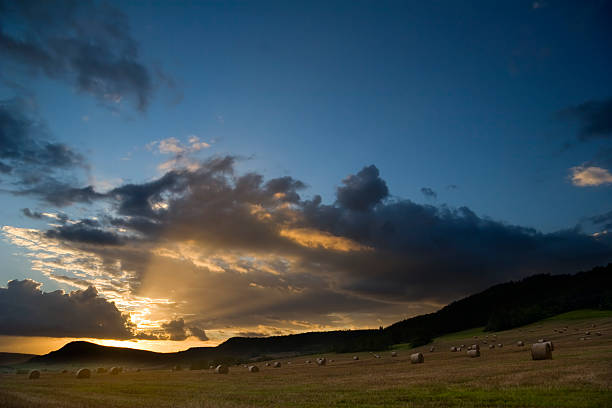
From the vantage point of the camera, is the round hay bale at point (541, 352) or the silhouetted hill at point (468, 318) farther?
the silhouetted hill at point (468, 318)

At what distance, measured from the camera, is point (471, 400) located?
14.6 metres

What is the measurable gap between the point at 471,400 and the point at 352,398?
469 cm

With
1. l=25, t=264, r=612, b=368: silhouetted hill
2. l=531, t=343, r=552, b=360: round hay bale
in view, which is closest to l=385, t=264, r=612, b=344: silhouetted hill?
l=25, t=264, r=612, b=368: silhouetted hill

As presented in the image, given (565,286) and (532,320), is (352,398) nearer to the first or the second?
(532,320)

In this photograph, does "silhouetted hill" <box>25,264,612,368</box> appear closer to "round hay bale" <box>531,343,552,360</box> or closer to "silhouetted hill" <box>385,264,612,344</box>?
"silhouetted hill" <box>385,264,612,344</box>

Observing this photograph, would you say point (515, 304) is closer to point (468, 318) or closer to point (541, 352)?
point (468, 318)

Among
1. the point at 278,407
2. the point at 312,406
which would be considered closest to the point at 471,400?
the point at 312,406

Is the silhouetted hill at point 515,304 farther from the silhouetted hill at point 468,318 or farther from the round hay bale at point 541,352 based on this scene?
the round hay bale at point 541,352

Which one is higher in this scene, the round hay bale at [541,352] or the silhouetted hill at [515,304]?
the silhouetted hill at [515,304]

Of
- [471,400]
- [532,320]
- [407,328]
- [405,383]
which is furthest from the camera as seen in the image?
[407,328]

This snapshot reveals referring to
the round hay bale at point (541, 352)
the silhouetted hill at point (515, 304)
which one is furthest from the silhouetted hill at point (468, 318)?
the round hay bale at point (541, 352)

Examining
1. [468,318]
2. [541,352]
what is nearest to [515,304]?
[468,318]

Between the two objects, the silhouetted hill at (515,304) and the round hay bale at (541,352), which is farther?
the silhouetted hill at (515,304)

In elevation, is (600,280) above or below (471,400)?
above
